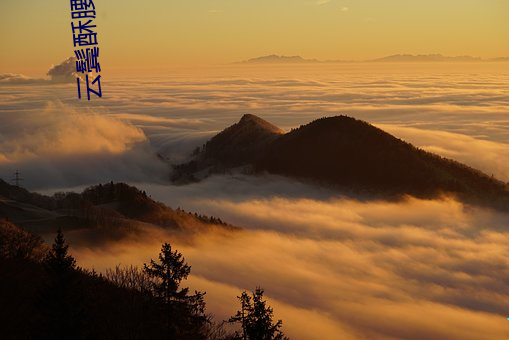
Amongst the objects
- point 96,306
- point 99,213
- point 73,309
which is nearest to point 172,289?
point 73,309

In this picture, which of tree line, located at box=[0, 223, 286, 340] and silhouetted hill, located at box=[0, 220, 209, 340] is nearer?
silhouetted hill, located at box=[0, 220, 209, 340]

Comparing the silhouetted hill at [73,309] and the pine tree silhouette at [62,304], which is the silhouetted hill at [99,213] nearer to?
the silhouetted hill at [73,309]

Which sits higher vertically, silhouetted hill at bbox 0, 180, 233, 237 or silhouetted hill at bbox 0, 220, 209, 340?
silhouetted hill at bbox 0, 180, 233, 237

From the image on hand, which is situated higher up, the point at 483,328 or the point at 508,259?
the point at 508,259

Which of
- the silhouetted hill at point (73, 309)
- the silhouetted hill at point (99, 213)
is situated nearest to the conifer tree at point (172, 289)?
the silhouetted hill at point (73, 309)

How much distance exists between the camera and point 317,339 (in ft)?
278

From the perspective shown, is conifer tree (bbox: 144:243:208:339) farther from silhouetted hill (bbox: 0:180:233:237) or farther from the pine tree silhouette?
silhouetted hill (bbox: 0:180:233:237)

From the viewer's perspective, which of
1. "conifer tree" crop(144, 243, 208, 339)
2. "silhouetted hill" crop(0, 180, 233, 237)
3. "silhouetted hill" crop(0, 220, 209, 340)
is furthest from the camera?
"silhouetted hill" crop(0, 180, 233, 237)

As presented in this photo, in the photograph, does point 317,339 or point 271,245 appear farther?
point 271,245

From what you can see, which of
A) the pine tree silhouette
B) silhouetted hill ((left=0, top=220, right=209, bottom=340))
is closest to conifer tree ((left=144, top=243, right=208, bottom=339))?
silhouetted hill ((left=0, top=220, right=209, bottom=340))

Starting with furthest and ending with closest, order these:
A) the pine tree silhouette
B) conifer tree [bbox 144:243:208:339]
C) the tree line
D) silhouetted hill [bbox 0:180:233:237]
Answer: silhouetted hill [bbox 0:180:233:237] → conifer tree [bbox 144:243:208:339] → the tree line → the pine tree silhouette

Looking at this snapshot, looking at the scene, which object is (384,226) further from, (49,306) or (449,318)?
(49,306)

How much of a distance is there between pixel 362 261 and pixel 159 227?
5008 centimetres

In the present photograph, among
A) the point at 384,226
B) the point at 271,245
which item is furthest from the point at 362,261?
the point at 384,226
